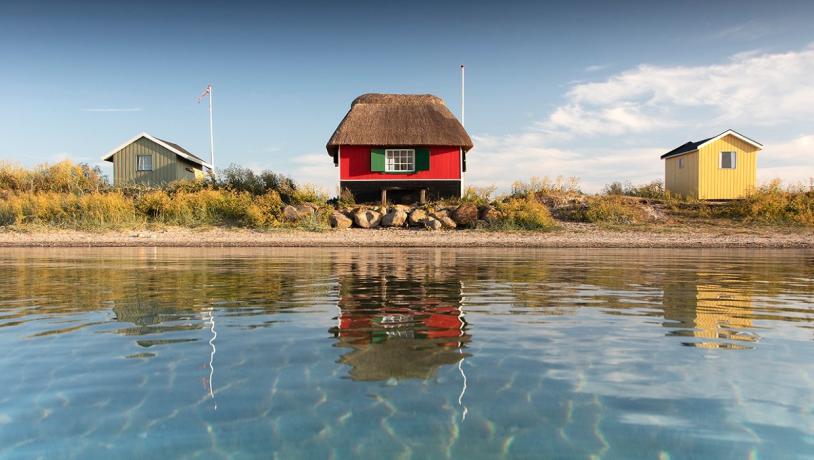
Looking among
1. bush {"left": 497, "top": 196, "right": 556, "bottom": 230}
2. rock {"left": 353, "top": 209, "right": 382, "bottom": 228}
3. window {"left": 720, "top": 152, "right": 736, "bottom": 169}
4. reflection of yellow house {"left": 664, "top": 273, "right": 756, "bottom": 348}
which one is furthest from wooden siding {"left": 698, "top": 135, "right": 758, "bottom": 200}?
reflection of yellow house {"left": 664, "top": 273, "right": 756, "bottom": 348}

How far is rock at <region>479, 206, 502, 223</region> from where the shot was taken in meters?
27.5

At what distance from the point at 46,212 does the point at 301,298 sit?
25.9m

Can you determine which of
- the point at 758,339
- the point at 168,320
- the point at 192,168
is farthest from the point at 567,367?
the point at 192,168

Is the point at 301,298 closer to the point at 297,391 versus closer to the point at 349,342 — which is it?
the point at 349,342

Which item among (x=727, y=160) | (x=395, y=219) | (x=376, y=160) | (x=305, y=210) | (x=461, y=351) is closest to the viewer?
(x=461, y=351)

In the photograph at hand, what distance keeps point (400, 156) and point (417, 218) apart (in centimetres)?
528

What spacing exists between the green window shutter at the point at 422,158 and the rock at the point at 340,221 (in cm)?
581

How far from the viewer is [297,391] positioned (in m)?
4.06

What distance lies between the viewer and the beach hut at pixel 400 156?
31.1m

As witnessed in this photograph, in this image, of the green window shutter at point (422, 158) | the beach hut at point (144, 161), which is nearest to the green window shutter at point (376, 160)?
the green window shutter at point (422, 158)

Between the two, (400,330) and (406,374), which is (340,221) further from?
(406,374)

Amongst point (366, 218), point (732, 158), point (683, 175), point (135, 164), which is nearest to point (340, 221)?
point (366, 218)

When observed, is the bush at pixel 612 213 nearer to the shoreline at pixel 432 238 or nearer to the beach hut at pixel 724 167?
the shoreline at pixel 432 238

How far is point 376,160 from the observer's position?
3094 centimetres
